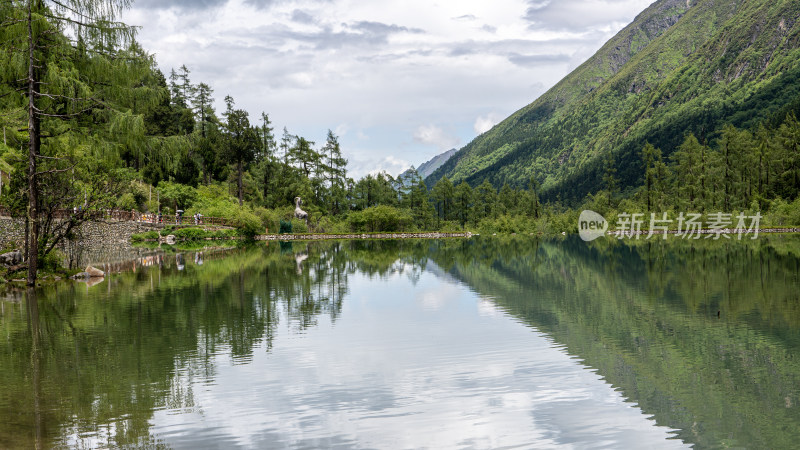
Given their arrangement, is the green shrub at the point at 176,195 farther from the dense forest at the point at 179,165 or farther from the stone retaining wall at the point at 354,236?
the stone retaining wall at the point at 354,236

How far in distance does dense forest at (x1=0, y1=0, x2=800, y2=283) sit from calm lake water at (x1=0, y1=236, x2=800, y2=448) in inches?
181

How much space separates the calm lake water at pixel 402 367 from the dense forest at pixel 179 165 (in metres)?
4.60

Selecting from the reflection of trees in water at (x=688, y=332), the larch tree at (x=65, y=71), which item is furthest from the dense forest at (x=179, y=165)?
the reflection of trees in water at (x=688, y=332)

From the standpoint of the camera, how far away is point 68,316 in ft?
45.5

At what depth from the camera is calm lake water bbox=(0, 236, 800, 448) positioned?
6.89m

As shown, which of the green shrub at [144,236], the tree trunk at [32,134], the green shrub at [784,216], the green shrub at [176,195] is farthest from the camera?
the green shrub at [784,216]

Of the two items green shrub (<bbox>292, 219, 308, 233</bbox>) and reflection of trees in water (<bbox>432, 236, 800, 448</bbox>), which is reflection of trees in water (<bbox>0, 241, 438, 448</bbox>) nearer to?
reflection of trees in water (<bbox>432, 236, 800, 448</bbox>)

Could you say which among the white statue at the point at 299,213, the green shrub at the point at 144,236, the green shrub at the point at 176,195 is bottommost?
the green shrub at the point at 144,236

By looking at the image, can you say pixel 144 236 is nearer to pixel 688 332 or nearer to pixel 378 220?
pixel 378 220

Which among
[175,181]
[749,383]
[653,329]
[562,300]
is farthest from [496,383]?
[175,181]

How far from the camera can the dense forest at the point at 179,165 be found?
58.2ft

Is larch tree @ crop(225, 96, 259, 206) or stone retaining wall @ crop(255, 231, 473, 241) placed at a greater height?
larch tree @ crop(225, 96, 259, 206)

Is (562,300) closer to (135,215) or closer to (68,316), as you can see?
(68,316)

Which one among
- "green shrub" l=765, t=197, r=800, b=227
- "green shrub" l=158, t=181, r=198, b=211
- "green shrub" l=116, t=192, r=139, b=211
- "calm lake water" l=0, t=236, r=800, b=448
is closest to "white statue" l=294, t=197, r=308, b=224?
"green shrub" l=158, t=181, r=198, b=211
